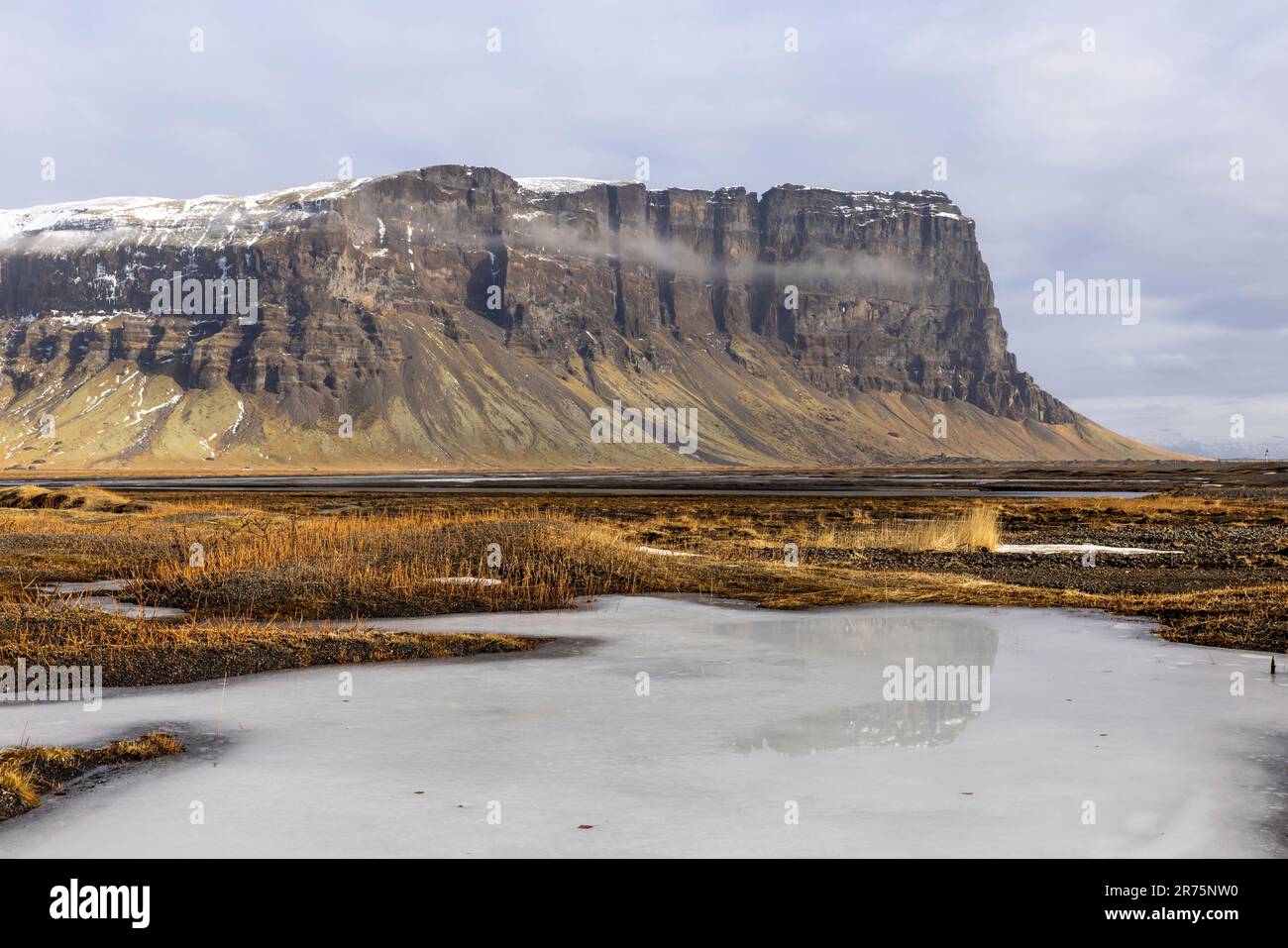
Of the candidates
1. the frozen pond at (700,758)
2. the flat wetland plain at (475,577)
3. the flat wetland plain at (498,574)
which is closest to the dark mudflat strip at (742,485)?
the flat wetland plain at (475,577)

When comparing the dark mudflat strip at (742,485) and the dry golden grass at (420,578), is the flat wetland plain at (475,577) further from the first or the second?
the dark mudflat strip at (742,485)

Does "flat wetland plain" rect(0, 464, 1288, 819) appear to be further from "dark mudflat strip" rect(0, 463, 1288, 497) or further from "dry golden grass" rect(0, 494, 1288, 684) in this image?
"dark mudflat strip" rect(0, 463, 1288, 497)

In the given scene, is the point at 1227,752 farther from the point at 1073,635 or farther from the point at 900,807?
the point at 1073,635

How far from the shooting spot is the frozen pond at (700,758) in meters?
7.94

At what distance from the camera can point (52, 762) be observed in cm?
1011

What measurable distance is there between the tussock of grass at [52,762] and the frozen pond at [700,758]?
26 centimetres

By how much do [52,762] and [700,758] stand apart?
604cm

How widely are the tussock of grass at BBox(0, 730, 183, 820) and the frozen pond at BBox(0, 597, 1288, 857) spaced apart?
26 cm

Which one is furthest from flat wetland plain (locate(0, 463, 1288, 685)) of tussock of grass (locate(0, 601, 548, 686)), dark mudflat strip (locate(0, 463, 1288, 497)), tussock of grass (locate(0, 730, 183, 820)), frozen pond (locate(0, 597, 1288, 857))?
dark mudflat strip (locate(0, 463, 1288, 497))

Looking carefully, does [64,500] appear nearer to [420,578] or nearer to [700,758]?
[420,578]

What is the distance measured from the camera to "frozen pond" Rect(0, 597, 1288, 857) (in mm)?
7941

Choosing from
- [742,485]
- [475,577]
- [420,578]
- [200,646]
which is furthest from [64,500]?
[742,485]

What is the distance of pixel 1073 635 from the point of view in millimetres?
18297
